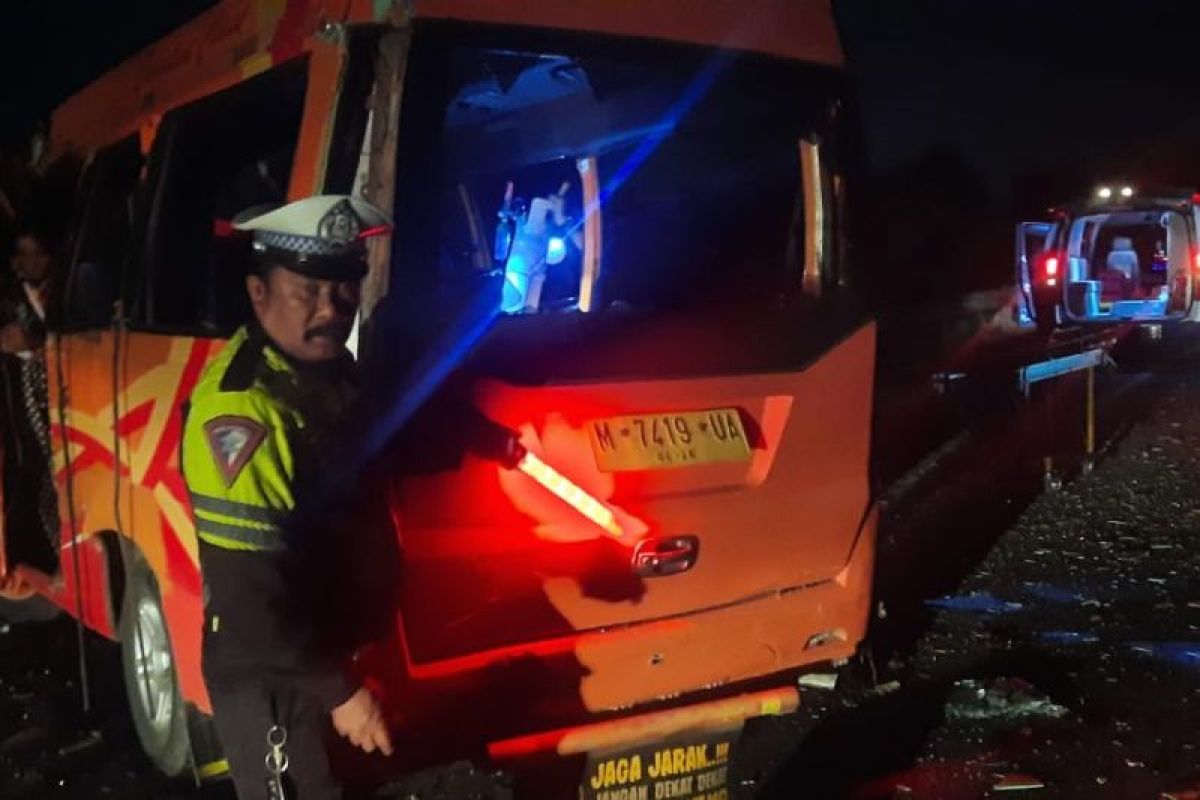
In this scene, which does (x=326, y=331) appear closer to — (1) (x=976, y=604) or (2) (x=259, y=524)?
(2) (x=259, y=524)

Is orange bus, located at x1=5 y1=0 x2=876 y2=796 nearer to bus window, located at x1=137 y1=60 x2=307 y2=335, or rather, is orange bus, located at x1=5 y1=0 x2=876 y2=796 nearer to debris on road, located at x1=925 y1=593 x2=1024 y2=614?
bus window, located at x1=137 y1=60 x2=307 y2=335

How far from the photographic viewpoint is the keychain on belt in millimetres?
2729

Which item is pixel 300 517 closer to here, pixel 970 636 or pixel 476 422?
pixel 476 422

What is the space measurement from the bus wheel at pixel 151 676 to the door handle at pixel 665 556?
1.71 meters

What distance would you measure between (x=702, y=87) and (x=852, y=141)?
1.93 feet

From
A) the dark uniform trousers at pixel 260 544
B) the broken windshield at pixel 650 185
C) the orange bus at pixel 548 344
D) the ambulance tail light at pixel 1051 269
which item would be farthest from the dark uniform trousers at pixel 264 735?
the ambulance tail light at pixel 1051 269

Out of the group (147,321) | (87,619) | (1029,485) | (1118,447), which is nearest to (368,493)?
(147,321)

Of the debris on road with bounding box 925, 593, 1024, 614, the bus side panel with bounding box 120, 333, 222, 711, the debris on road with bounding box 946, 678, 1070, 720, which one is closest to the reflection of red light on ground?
the bus side panel with bounding box 120, 333, 222, 711

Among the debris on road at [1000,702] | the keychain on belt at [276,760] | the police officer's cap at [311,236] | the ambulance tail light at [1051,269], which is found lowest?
the debris on road at [1000,702]

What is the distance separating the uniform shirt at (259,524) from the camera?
8.43ft

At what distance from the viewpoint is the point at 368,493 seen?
294 cm

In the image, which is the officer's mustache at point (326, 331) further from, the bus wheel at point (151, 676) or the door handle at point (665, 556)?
the bus wheel at point (151, 676)

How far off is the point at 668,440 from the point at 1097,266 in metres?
12.5

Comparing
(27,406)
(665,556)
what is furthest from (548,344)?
(27,406)
